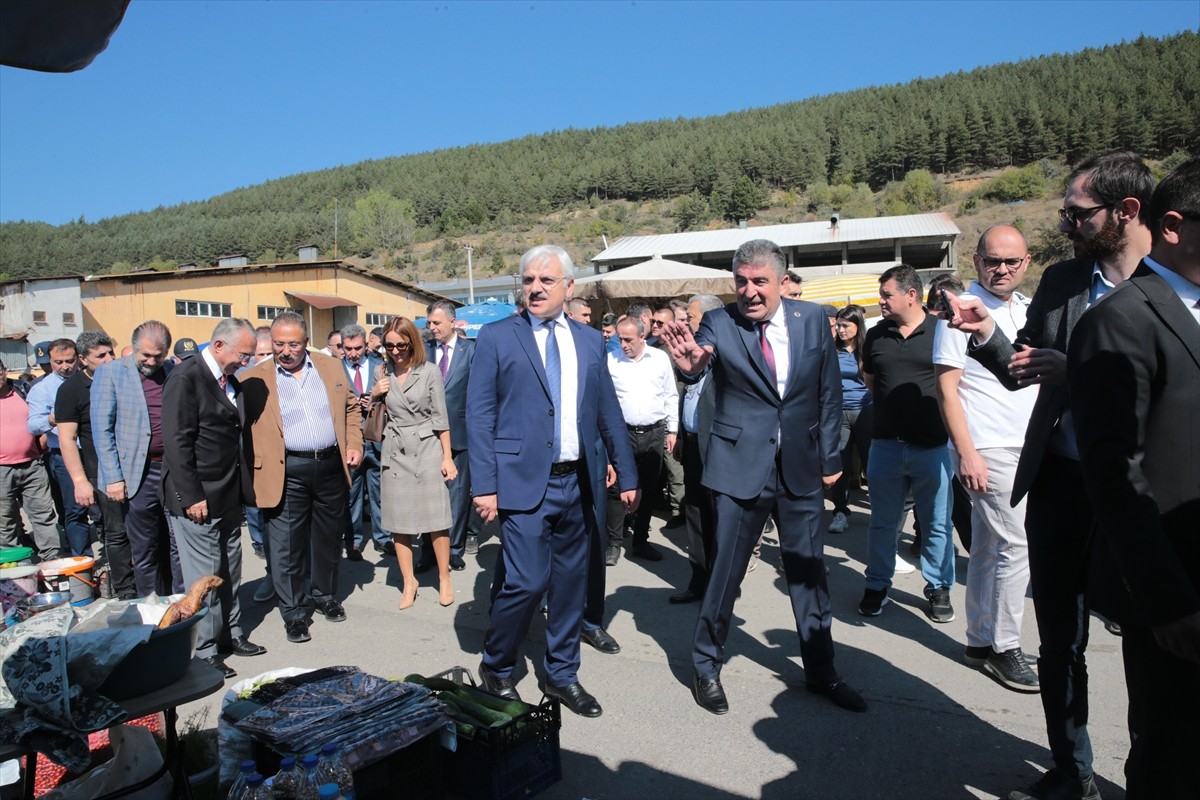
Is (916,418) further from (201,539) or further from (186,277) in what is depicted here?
(186,277)

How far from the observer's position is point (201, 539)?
183 inches

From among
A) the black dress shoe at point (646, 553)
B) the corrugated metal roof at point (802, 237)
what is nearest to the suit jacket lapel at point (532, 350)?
the black dress shoe at point (646, 553)

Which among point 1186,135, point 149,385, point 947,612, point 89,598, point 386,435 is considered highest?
point 1186,135

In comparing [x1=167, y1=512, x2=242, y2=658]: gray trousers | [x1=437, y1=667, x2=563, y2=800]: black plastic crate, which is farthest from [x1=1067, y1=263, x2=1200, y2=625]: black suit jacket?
[x1=167, y1=512, x2=242, y2=658]: gray trousers

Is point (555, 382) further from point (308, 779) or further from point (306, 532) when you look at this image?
point (306, 532)

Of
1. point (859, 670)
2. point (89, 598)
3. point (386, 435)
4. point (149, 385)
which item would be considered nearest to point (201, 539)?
point (89, 598)

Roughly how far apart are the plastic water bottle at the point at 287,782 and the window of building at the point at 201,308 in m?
31.8

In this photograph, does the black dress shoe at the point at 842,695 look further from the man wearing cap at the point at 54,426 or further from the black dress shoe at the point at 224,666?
the man wearing cap at the point at 54,426

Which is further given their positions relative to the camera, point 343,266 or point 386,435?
point 343,266

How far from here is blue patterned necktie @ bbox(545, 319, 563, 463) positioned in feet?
13.2

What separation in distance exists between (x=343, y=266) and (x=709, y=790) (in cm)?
3387

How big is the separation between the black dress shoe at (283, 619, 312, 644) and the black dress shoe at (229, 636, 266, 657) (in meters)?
0.24

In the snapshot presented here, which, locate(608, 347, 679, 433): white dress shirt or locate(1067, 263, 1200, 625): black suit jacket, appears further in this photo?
locate(608, 347, 679, 433): white dress shirt

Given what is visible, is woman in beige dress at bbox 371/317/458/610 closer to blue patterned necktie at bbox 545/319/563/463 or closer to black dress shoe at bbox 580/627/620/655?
black dress shoe at bbox 580/627/620/655
